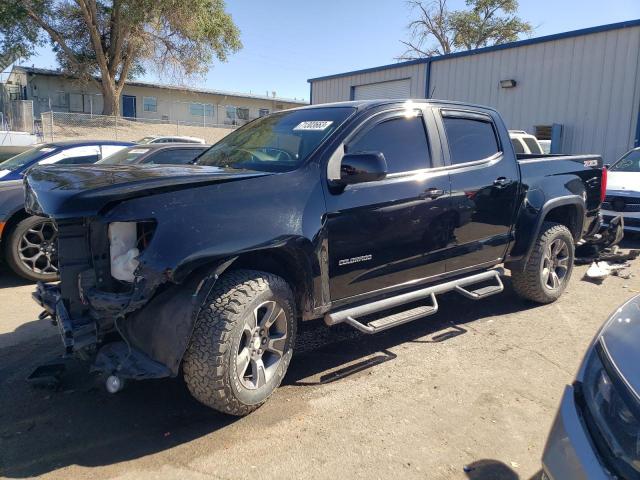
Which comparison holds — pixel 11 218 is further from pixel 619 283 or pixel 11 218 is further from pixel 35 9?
pixel 35 9

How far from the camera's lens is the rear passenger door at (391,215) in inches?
139

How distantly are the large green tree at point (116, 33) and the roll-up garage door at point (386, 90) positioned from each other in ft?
41.7

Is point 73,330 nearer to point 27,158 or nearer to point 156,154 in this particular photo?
point 156,154

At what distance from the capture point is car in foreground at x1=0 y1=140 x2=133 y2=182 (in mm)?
7090

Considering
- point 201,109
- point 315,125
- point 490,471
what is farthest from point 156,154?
point 201,109

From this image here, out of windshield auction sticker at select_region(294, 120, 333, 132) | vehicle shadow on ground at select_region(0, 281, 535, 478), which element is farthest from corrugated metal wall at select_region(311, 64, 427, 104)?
vehicle shadow on ground at select_region(0, 281, 535, 478)

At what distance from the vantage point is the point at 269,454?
9.33 feet

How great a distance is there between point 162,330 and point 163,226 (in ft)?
1.86

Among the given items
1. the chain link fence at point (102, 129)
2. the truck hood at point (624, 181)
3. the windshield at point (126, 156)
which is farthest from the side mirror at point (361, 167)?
the chain link fence at point (102, 129)

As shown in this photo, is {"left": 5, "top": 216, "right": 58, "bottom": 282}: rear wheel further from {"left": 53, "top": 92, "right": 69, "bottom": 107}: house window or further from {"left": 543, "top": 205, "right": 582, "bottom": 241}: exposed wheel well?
{"left": 53, "top": 92, "right": 69, "bottom": 107}: house window

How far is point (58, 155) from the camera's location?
24.5 ft

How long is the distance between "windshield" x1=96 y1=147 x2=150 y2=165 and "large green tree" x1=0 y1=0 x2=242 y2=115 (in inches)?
899

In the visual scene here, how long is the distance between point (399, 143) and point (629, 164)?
813cm

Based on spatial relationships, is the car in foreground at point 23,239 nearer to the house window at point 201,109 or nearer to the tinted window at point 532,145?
the tinted window at point 532,145
